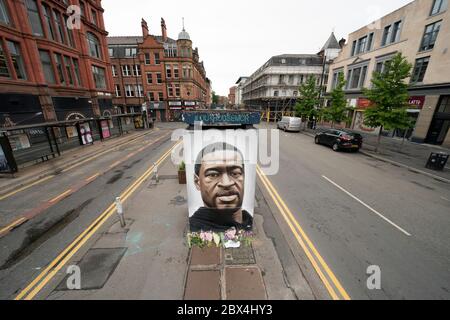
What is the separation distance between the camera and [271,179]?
9.66m

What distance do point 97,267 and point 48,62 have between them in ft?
75.0

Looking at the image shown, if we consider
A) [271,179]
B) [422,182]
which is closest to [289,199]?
[271,179]

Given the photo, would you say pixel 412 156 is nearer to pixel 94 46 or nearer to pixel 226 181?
pixel 226 181

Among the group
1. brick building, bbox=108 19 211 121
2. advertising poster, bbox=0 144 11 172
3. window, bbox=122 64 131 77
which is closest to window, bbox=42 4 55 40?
advertising poster, bbox=0 144 11 172

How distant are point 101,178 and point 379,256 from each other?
11775mm

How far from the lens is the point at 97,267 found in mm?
4371

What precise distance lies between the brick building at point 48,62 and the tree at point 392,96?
1129 inches

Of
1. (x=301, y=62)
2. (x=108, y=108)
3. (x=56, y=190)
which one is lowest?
(x=56, y=190)

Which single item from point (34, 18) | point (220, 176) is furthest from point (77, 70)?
point (220, 176)

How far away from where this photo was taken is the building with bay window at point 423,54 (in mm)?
16781

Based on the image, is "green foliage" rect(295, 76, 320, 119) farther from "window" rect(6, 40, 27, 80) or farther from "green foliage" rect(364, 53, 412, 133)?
"window" rect(6, 40, 27, 80)

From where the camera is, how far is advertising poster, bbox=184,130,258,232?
180 inches
